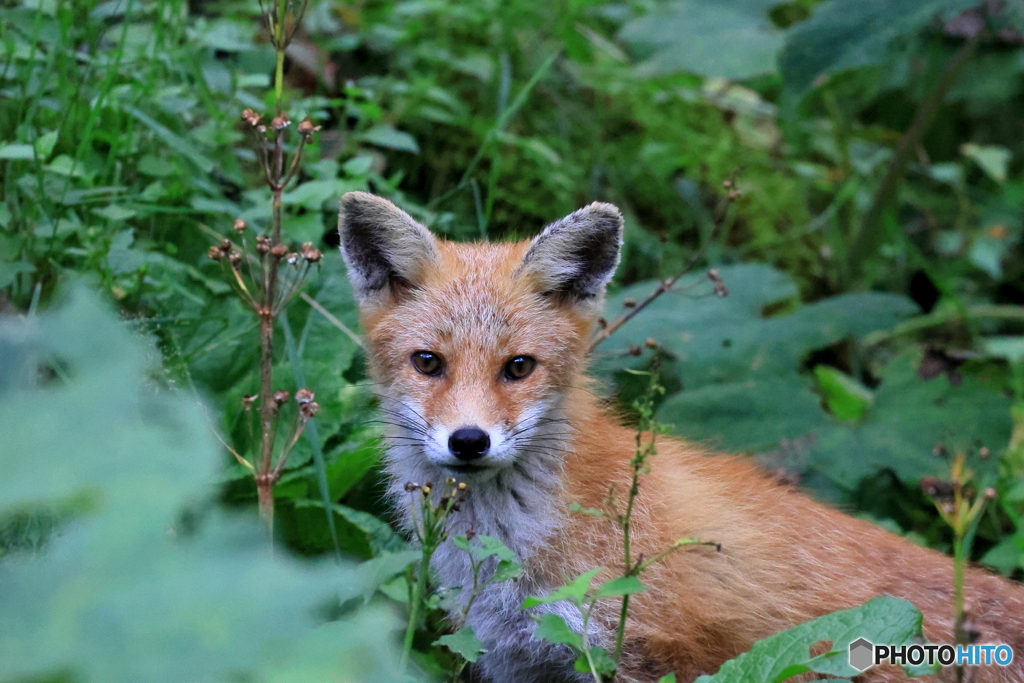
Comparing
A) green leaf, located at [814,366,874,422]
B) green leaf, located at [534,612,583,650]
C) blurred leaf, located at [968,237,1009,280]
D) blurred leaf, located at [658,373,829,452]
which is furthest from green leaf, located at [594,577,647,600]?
blurred leaf, located at [968,237,1009,280]

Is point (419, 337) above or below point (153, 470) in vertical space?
below

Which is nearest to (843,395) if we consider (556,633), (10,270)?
(556,633)

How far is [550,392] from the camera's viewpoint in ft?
11.1

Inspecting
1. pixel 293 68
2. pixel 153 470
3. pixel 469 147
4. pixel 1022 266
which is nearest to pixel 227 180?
pixel 293 68

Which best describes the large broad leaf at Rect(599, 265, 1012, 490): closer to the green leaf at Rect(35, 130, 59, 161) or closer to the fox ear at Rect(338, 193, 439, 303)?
the fox ear at Rect(338, 193, 439, 303)

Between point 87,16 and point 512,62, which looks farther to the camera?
point 512,62

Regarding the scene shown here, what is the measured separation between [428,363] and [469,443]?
0.50 metres

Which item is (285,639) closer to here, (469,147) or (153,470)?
(153,470)

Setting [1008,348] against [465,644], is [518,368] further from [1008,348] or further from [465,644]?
[1008,348]

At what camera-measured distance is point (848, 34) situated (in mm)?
4703

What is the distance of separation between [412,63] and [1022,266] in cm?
562

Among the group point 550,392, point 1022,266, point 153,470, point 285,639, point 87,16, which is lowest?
point 1022,266

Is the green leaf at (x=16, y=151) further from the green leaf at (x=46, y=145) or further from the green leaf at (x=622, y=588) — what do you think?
the green leaf at (x=622, y=588)

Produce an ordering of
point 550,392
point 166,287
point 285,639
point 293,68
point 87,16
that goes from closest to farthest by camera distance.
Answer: point 285,639 < point 550,392 < point 166,287 < point 87,16 < point 293,68
